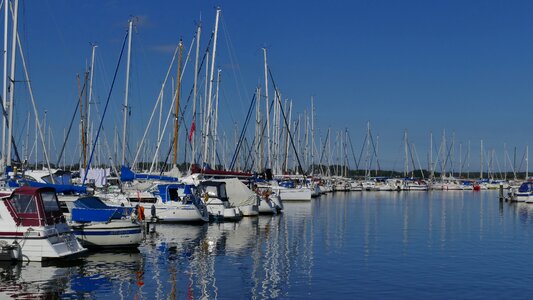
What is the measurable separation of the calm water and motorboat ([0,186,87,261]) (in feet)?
2.24

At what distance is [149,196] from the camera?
47125mm

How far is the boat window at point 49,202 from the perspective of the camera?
2769 centimetres

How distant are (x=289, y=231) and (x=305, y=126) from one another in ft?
256

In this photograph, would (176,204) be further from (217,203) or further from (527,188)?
(527,188)

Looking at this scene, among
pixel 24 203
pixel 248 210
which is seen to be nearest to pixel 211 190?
pixel 248 210

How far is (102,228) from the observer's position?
1237 inches

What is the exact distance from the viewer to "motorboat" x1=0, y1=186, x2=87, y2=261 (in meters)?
26.8

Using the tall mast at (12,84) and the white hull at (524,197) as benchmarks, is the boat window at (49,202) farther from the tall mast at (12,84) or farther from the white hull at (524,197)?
the white hull at (524,197)

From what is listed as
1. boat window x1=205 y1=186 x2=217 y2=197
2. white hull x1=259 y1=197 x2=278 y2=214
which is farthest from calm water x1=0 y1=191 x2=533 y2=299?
white hull x1=259 y1=197 x2=278 y2=214

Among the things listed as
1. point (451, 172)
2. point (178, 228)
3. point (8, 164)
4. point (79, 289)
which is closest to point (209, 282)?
point (79, 289)

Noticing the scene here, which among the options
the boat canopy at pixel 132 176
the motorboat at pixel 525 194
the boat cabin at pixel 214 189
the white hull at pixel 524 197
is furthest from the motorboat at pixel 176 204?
the motorboat at pixel 525 194

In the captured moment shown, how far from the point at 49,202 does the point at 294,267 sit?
10226 millimetres

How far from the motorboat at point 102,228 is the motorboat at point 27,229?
385 cm

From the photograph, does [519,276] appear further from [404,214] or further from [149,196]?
[404,214]
